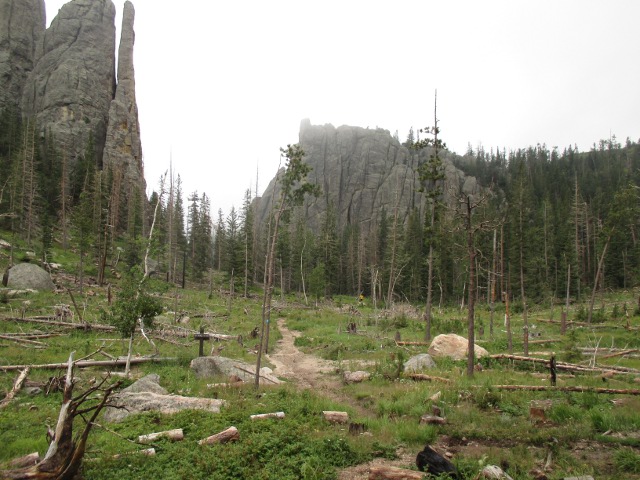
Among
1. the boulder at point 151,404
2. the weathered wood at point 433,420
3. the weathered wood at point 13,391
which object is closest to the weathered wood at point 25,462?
the boulder at point 151,404

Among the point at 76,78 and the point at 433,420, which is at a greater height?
the point at 76,78

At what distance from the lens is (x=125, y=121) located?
7700 cm

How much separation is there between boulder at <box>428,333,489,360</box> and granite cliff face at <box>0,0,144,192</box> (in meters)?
71.5

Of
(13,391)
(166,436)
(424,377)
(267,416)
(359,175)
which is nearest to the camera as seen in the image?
(166,436)

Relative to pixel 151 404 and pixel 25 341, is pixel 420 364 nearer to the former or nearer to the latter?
pixel 151 404

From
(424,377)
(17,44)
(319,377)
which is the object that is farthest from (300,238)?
(17,44)

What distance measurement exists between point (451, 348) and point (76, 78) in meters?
87.8

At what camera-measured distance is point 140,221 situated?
2473 inches

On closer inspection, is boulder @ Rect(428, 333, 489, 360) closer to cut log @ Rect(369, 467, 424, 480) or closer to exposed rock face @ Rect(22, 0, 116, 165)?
cut log @ Rect(369, 467, 424, 480)

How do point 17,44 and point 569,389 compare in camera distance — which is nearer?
point 569,389

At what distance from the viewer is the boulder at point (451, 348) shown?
67.6 feet

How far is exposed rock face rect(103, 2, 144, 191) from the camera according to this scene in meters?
74.2

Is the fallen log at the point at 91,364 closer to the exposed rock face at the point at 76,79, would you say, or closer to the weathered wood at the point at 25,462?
the weathered wood at the point at 25,462

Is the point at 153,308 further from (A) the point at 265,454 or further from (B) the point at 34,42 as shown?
(B) the point at 34,42
